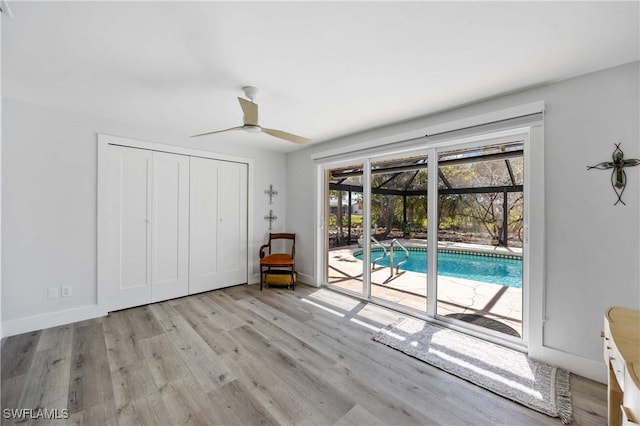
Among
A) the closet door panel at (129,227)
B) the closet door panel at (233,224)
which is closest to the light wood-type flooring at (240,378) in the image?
the closet door panel at (129,227)

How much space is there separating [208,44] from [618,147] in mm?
2906

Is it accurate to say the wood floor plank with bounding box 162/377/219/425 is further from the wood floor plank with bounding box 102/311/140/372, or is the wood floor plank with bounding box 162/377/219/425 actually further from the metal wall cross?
the metal wall cross

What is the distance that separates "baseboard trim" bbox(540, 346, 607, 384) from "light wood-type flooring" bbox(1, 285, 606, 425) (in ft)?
0.27

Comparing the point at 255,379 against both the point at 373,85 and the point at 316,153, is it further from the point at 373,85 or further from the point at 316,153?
the point at 316,153

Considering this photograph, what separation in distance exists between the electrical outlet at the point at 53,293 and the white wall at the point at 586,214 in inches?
185

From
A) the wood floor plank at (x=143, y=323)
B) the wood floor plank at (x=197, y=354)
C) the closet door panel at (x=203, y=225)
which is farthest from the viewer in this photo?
the closet door panel at (x=203, y=225)

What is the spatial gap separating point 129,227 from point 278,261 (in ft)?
6.51

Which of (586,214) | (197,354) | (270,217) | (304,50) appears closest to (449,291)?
(586,214)

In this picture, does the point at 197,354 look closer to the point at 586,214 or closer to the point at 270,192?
the point at 270,192

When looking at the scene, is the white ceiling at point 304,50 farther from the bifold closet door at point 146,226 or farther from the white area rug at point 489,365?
the white area rug at point 489,365

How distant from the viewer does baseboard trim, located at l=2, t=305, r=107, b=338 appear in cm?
249

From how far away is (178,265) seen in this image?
358 centimetres

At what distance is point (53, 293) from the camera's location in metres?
2.70

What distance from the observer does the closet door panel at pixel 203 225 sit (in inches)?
146
